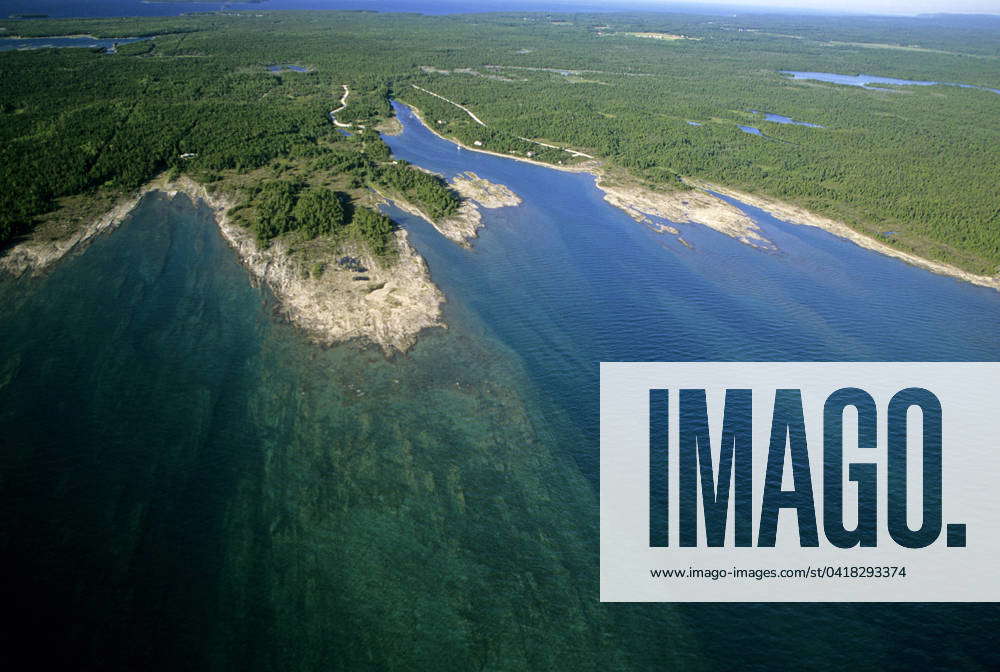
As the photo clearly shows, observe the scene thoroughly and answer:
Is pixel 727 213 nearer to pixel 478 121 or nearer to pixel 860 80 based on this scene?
pixel 478 121

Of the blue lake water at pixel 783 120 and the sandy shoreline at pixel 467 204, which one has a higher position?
the blue lake water at pixel 783 120

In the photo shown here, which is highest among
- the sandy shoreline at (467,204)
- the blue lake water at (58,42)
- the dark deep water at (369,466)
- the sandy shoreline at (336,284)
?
the blue lake water at (58,42)

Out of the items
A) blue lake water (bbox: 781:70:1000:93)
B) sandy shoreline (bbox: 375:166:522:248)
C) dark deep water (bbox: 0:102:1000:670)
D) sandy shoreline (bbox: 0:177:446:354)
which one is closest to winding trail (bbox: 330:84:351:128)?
sandy shoreline (bbox: 375:166:522:248)

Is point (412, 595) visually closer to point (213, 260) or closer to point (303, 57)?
point (213, 260)

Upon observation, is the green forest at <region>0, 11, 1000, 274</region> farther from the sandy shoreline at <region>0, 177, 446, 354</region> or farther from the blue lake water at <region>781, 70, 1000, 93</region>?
the blue lake water at <region>781, 70, 1000, 93</region>

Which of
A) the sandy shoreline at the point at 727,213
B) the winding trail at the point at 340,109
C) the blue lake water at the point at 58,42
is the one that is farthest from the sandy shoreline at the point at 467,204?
the blue lake water at the point at 58,42

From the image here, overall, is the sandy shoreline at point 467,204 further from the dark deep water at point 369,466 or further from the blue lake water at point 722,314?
the dark deep water at point 369,466
